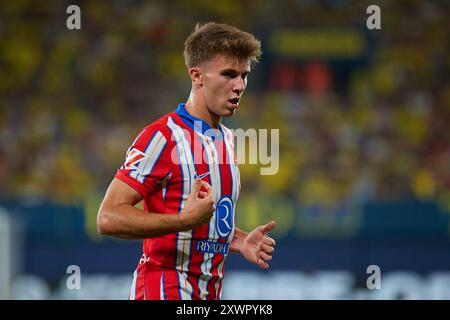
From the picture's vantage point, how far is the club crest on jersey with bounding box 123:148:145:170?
3.48 m

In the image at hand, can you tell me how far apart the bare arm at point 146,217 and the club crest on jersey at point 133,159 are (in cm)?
12

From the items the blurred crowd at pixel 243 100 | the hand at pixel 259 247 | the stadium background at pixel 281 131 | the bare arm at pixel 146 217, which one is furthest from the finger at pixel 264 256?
the blurred crowd at pixel 243 100

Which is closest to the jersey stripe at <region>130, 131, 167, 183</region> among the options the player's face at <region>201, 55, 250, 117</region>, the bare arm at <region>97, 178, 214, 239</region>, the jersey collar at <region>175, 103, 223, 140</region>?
the bare arm at <region>97, 178, 214, 239</region>

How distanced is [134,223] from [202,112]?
74 centimetres

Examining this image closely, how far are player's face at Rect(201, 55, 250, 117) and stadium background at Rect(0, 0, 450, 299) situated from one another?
16.3 feet

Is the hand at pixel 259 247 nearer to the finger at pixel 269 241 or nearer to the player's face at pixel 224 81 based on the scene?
the finger at pixel 269 241

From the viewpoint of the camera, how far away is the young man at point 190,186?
3.38 meters

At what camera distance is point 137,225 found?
3.33 metres

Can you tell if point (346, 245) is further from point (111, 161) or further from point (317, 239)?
point (111, 161)

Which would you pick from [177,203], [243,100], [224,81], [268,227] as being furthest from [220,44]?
[243,100]

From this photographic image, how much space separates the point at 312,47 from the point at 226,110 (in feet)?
27.5

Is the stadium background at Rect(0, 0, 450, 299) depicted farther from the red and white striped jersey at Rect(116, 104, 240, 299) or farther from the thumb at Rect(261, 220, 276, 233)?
the red and white striped jersey at Rect(116, 104, 240, 299)

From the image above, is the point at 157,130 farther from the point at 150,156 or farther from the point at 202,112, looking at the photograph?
the point at 202,112

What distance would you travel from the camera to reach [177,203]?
3570 mm
